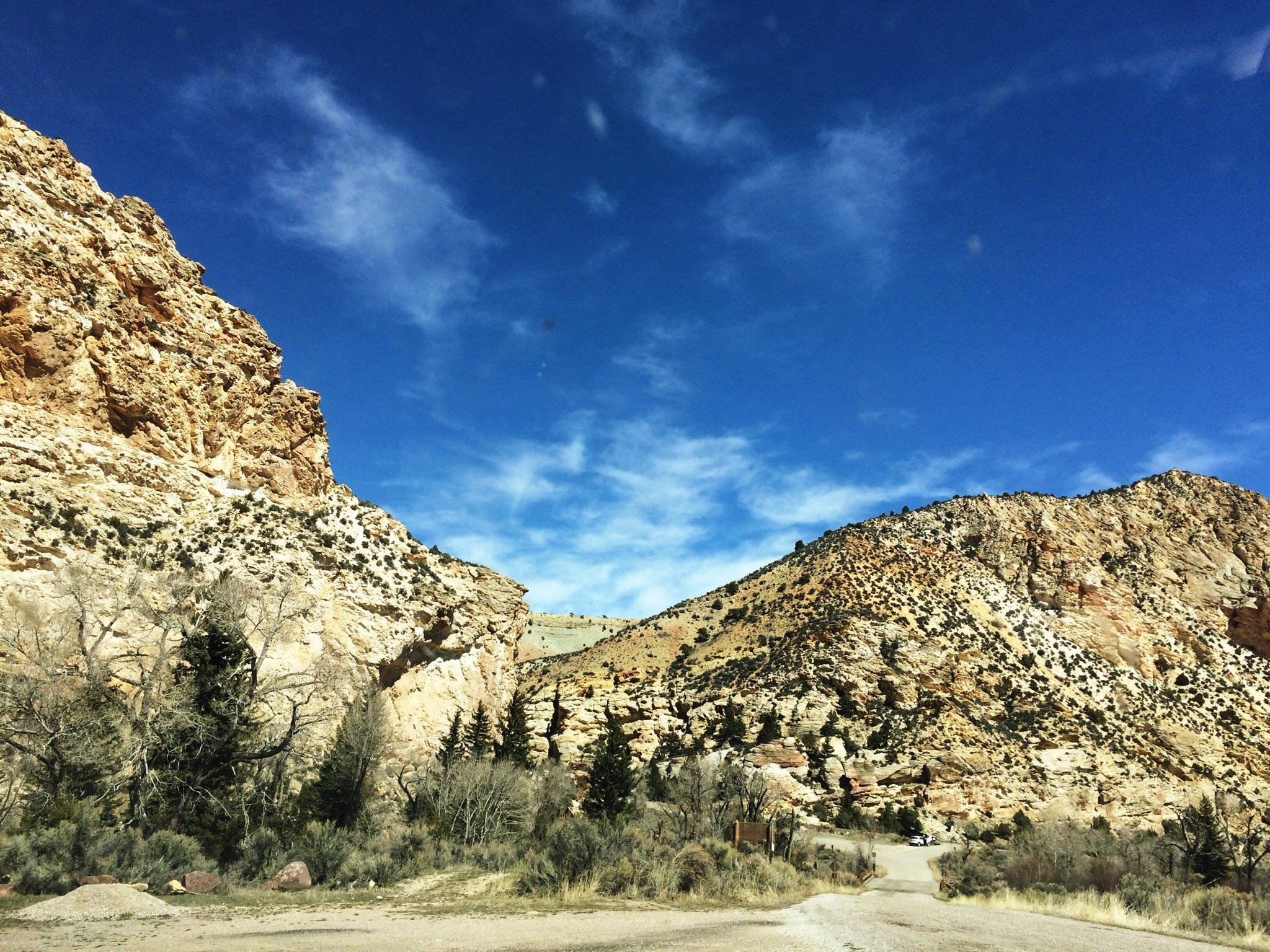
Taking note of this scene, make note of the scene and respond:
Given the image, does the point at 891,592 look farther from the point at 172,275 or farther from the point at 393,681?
the point at 172,275

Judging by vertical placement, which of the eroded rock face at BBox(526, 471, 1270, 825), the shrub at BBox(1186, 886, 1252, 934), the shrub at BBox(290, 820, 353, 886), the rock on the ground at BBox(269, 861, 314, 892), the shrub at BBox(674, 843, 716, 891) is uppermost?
the eroded rock face at BBox(526, 471, 1270, 825)

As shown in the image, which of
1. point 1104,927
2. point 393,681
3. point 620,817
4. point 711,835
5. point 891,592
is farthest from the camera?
point 891,592

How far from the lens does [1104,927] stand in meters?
12.2

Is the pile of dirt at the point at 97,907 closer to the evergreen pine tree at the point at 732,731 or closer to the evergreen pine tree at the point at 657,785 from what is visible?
the evergreen pine tree at the point at 657,785

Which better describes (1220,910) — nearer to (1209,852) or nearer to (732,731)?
(1209,852)

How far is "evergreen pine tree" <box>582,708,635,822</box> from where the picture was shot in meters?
33.6

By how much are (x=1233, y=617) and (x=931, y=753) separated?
50.5 m

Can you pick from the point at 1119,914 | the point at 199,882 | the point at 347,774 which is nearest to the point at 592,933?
the point at 199,882

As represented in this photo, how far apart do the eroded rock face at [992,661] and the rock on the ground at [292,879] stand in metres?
32.6

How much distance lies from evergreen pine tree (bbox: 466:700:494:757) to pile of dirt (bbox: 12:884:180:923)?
80.2 feet

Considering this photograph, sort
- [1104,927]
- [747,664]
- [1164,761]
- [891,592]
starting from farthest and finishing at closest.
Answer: [891,592]
[747,664]
[1164,761]
[1104,927]

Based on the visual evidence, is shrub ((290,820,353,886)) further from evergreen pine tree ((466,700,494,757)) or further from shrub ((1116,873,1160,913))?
A: evergreen pine tree ((466,700,494,757))

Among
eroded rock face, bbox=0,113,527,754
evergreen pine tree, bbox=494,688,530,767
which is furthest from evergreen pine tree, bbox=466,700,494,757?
eroded rock face, bbox=0,113,527,754

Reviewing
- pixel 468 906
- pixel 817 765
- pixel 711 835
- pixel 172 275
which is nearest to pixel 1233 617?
pixel 817 765
